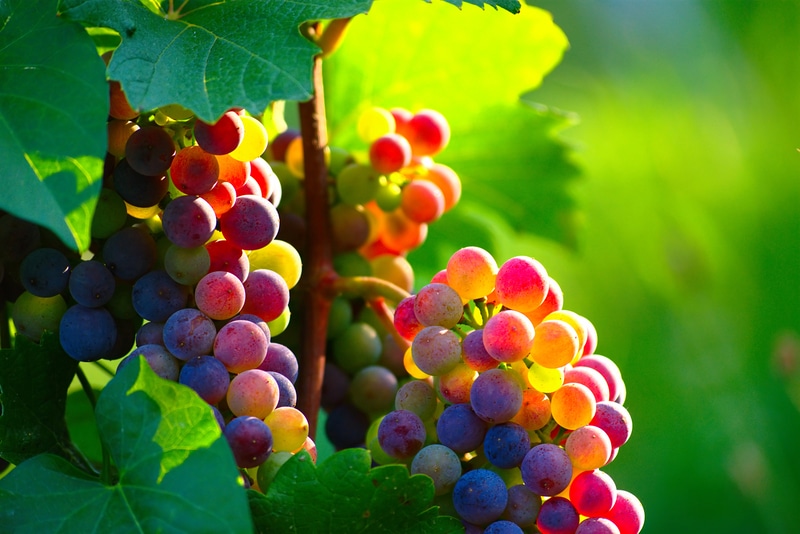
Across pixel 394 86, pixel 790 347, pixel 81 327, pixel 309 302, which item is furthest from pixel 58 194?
pixel 790 347

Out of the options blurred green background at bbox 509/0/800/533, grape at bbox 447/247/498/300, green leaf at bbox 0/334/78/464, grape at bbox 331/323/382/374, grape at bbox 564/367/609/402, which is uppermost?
grape at bbox 447/247/498/300

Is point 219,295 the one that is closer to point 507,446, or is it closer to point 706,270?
point 507,446

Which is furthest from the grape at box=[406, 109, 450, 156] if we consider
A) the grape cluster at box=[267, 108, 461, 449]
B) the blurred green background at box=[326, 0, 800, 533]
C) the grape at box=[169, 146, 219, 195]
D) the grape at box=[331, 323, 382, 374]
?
the blurred green background at box=[326, 0, 800, 533]

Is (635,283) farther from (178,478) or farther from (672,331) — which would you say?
(178,478)

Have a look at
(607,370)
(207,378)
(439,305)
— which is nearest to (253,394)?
(207,378)

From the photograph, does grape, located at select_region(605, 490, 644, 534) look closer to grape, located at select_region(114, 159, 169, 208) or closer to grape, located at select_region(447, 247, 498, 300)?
grape, located at select_region(447, 247, 498, 300)

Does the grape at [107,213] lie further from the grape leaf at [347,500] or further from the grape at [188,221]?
the grape leaf at [347,500]
